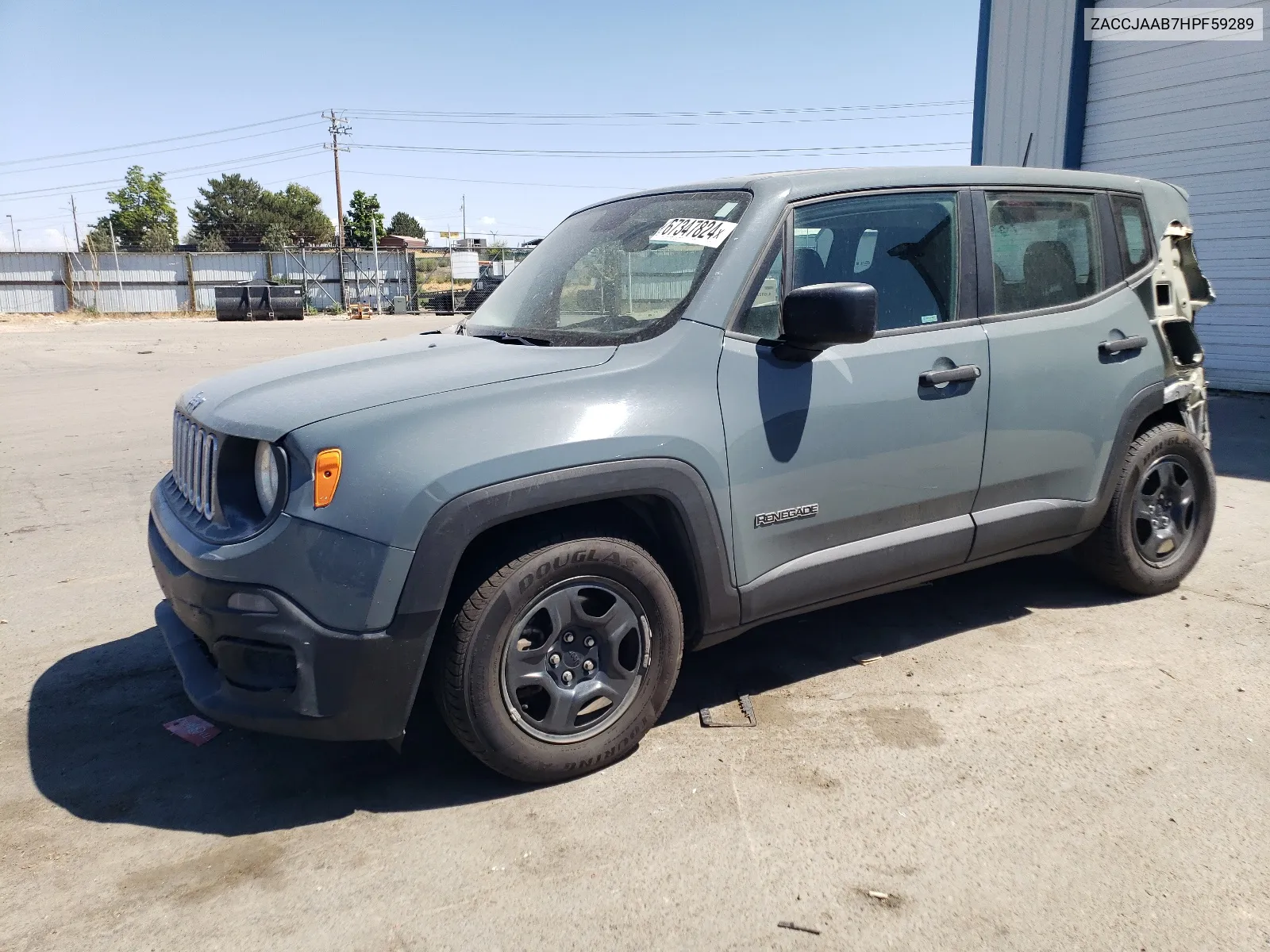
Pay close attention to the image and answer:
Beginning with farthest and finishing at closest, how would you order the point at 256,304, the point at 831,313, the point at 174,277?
the point at 174,277 → the point at 256,304 → the point at 831,313

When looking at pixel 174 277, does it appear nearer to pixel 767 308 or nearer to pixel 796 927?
pixel 767 308

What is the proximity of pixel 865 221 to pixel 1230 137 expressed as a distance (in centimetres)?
918

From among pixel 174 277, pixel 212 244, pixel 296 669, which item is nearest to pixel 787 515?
pixel 296 669

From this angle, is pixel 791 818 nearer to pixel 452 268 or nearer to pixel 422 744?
pixel 422 744

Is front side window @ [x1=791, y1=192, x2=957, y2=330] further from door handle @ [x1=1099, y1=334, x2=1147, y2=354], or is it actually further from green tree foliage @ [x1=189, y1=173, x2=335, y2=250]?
green tree foliage @ [x1=189, y1=173, x2=335, y2=250]

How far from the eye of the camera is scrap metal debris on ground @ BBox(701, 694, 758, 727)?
333cm

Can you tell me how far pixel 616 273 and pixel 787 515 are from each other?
3.71 ft

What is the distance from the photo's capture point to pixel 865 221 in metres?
3.53

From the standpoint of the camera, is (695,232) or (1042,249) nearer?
(695,232)

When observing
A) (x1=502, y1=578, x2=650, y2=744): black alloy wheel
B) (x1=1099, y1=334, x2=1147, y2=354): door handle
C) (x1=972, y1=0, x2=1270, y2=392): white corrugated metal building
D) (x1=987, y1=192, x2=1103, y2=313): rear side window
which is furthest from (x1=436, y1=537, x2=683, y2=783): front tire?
(x1=972, y1=0, x2=1270, y2=392): white corrugated metal building

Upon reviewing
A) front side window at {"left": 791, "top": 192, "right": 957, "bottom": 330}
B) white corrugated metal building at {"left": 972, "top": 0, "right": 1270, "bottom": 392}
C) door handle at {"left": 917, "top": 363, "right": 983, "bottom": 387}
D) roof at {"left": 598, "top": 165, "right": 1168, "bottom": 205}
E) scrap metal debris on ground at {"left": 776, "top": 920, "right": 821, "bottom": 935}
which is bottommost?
scrap metal debris on ground at {"left": 776, "top": 920, "right": 821, "bottom": 935}

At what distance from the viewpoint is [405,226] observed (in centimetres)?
10912

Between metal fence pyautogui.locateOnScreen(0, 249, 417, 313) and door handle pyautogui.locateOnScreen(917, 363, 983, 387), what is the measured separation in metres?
42.6

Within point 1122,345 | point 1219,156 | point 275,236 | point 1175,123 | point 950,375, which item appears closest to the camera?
point 950,375
